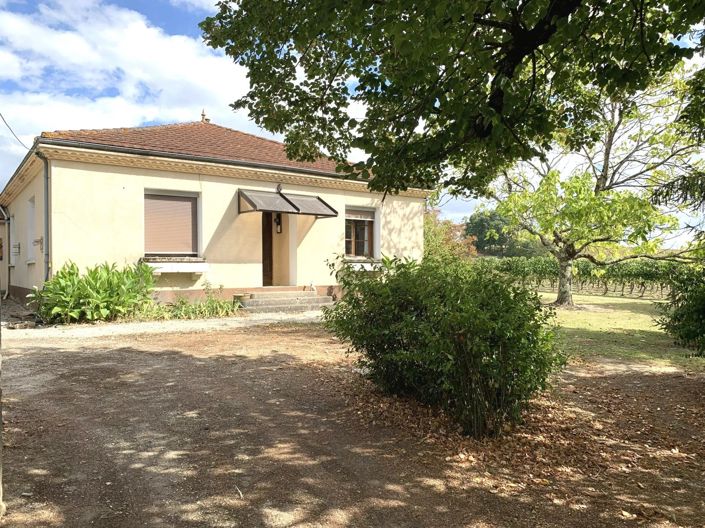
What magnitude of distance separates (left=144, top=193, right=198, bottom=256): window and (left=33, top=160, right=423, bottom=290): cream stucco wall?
239mm

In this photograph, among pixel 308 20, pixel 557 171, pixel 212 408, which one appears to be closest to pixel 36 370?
pixel 212 408

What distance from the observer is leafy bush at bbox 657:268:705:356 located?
5.96 m

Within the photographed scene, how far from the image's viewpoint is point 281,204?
1416 centimetres

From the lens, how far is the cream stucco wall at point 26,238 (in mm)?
12539

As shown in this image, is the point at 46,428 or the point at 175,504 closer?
the point at 175,504

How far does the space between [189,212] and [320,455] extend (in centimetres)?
1106

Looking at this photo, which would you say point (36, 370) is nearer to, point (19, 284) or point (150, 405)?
point (150, 405)

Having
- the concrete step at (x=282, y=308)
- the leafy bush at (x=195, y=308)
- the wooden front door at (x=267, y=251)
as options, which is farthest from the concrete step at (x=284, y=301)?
the wooden front door at (x=267, y=251)

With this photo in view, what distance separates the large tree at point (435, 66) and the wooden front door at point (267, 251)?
31.1ft

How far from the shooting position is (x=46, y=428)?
4.23 metres

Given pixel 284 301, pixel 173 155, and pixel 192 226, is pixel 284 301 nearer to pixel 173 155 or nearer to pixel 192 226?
pixel 192 226

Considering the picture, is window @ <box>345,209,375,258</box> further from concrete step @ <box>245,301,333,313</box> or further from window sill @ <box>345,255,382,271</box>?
concrete step @ <box>245,301,333,313</box>

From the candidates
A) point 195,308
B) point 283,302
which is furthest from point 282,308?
point 195,308

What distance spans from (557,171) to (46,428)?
52.7ft
